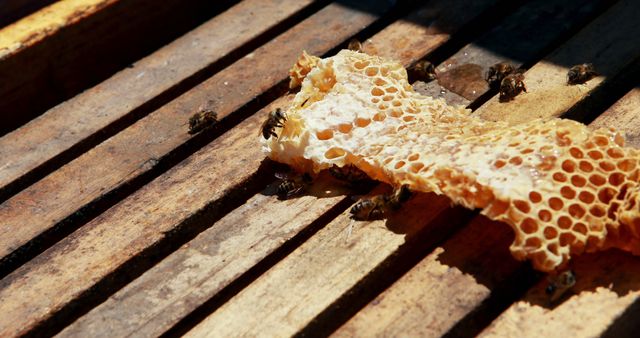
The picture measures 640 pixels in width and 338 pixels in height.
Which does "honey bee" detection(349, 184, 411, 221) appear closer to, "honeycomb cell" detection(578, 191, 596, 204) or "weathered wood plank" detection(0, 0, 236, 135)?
"honeycomb cell" detection(578, 191, 596, 204)

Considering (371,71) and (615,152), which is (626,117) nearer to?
(615,152)

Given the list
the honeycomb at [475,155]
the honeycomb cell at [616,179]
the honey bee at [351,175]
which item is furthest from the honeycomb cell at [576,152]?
the honey bee at [351,175]

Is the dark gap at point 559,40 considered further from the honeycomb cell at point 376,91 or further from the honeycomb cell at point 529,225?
the honeycomb cell at point 529,225

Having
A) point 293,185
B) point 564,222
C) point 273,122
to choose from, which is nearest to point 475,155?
point 564,222

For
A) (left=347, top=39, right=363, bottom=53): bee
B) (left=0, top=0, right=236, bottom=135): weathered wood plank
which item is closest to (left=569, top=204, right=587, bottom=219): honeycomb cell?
(left=347, top=39, right=363, bottom=53): bee

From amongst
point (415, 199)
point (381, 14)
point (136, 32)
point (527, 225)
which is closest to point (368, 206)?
point (415, 199)

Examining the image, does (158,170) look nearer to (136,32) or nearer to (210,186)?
(210,186)

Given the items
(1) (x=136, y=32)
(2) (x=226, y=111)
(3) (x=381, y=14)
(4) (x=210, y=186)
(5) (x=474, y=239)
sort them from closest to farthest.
Result: (5) (x=474, y=239)
(4) (x=210, y=186)
(2) (x=226, y=111)
(3) (x=381, y=14)
(1) (x=136, y=32)
